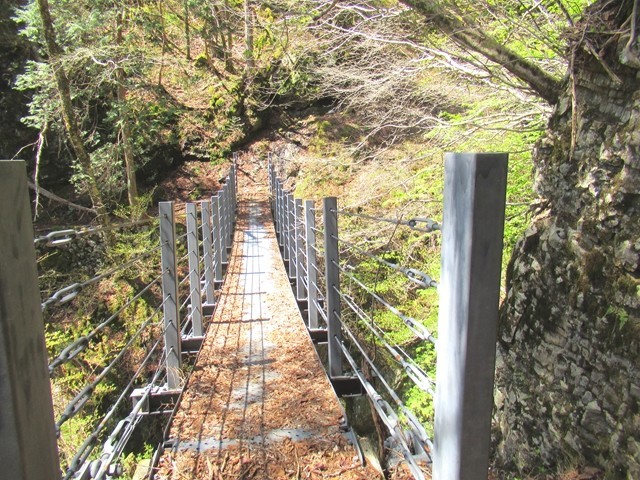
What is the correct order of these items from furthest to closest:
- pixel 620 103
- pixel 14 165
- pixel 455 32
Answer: pixel 455 32
pixel 620 103
pixel 14 165

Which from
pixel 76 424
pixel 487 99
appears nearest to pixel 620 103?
pixel 487 99

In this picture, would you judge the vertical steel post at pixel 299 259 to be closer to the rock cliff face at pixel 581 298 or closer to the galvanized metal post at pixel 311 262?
the galvanized metal post at pixel 311 262

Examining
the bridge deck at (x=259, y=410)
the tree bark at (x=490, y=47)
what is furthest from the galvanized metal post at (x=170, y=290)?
the tree bark at (x=490, y=47)

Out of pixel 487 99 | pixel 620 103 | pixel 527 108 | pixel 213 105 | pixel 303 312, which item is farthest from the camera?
pixel 213 105

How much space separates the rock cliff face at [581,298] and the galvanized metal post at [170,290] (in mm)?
2554

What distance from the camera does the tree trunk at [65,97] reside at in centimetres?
991

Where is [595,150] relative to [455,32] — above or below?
below

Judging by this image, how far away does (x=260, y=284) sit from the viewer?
701 cm

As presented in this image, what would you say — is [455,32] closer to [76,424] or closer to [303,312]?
[303,312]

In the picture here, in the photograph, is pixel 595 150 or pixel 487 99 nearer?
pixel 595 150

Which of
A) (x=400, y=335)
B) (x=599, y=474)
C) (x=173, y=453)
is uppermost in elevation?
(x=173, y=453)

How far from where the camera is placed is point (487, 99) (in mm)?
6691

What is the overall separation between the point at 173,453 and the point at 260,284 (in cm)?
451

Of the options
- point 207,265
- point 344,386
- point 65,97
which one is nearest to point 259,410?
point 344,386
